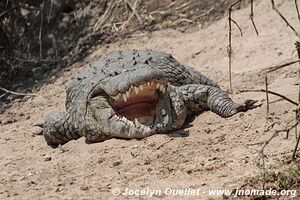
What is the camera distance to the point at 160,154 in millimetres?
6016

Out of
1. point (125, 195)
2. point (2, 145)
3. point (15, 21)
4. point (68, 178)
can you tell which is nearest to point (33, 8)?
point (15, 21)

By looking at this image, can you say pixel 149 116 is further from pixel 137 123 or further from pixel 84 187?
pixel 84 187

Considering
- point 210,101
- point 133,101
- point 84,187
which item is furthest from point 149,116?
point 84,187

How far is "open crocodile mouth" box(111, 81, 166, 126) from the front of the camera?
6.57 meters

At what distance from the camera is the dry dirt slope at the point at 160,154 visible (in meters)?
5.37

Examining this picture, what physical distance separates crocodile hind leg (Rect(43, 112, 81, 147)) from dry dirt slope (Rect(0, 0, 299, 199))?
0.43 feet

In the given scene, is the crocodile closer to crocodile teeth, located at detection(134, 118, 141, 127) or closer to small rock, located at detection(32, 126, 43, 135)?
crocodile teeth, located at detection(134, 118, 141, 127)

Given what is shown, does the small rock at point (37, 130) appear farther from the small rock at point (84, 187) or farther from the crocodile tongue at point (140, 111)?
the small rock at point (84, 187)

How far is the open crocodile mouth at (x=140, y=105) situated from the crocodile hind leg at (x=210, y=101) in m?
0.49

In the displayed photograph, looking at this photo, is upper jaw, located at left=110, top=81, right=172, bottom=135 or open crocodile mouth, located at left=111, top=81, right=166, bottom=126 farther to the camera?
open crocodile mouth, located at left=111, top=81, right=166, bottom=126

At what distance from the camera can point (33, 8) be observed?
12133 millimetres

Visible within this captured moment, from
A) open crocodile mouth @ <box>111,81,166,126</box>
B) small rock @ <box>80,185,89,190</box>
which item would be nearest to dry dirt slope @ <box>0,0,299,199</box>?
small rock @ <box>80,185,89,190</box>

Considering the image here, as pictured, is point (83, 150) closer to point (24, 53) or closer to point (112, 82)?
point (112, 82)

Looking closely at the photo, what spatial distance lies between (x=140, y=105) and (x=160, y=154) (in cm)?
85
